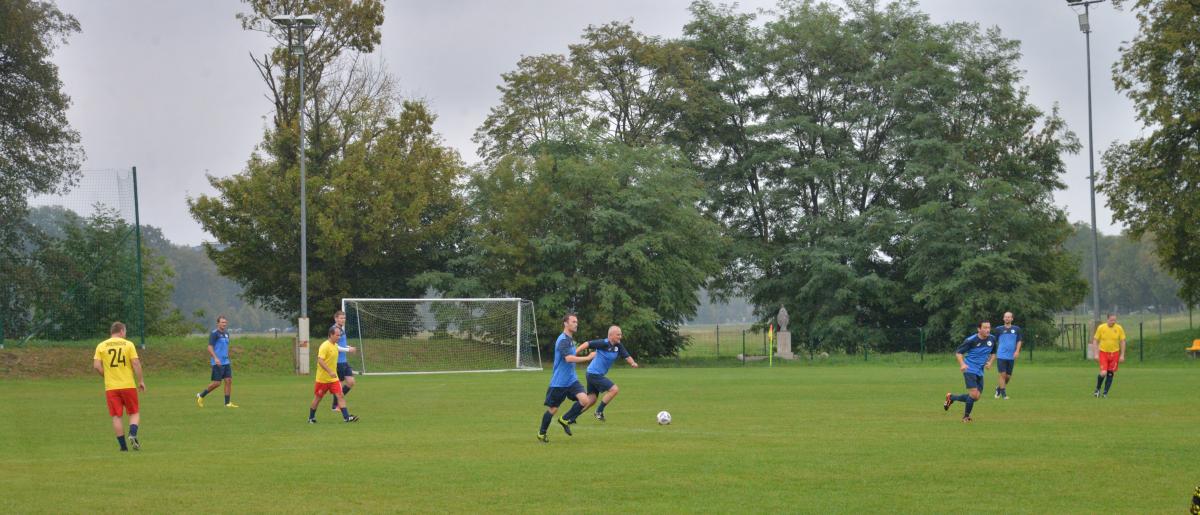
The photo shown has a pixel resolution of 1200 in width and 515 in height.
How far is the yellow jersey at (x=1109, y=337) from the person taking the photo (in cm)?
2717

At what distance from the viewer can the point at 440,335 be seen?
49156mm

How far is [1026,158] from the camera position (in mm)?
63969

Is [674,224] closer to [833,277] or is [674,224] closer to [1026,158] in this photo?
[833,277]

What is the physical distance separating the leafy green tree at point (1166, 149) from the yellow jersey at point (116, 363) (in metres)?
44.3

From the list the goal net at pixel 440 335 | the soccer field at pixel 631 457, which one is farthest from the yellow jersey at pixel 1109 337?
the goal net at pixel 440 335

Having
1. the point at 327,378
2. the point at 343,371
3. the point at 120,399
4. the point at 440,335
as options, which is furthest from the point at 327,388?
the point at 440,335

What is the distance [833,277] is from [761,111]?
36.1 ft

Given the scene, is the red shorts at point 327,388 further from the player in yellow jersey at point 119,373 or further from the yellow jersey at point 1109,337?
the yellow jersey at point 1109,337

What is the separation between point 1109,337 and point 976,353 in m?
7.64

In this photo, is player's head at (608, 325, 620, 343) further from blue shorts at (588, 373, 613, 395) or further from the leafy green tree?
the leafy green tree

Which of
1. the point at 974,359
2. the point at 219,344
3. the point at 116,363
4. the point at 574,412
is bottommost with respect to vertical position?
the point at 574,412

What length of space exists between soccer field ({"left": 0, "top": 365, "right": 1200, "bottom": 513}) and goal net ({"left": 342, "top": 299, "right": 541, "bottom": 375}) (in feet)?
61.8

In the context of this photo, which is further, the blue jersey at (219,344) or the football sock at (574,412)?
the blue jersey at (219,344)

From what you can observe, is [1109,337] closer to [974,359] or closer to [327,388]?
[974,359]
